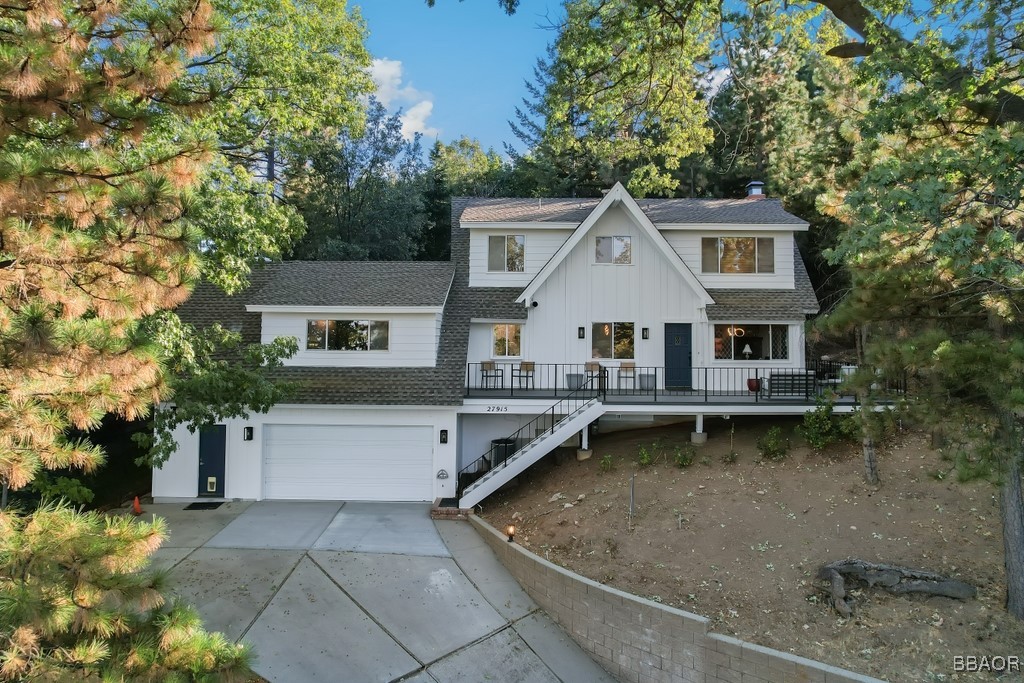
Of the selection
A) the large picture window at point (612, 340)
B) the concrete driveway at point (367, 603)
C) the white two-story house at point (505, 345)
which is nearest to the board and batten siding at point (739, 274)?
the white two-story house at point (505, 345)

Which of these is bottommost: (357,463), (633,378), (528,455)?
(357,463)

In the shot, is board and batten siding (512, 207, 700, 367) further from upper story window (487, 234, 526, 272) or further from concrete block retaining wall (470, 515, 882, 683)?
concrete block retaining wall (470, 515, 882, 683)

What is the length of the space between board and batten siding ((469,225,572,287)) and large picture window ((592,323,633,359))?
2602 millimetres

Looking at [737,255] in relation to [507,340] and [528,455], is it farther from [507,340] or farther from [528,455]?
[528,455]

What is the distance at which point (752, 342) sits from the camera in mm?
15961

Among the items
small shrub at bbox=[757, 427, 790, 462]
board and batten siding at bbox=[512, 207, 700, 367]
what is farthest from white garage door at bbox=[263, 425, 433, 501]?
small shrub at bbox=[757, 427, 790, 462]

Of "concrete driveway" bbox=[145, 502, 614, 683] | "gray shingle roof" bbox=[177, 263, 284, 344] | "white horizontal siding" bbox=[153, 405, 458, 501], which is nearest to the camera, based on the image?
"concrete driveway" bbox=[145, 502, 614, 683]

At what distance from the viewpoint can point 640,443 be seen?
14.1m

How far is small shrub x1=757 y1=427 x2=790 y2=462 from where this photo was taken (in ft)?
41.2

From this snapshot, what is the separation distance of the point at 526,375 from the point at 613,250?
4479 mm

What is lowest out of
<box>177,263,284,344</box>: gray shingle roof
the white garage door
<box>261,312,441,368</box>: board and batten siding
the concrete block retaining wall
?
the concrete block retaining wall

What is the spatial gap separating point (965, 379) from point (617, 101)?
764 centimetres

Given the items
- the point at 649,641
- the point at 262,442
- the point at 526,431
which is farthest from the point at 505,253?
the point at 649,641

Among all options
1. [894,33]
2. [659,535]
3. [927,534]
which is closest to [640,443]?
[659,535]
